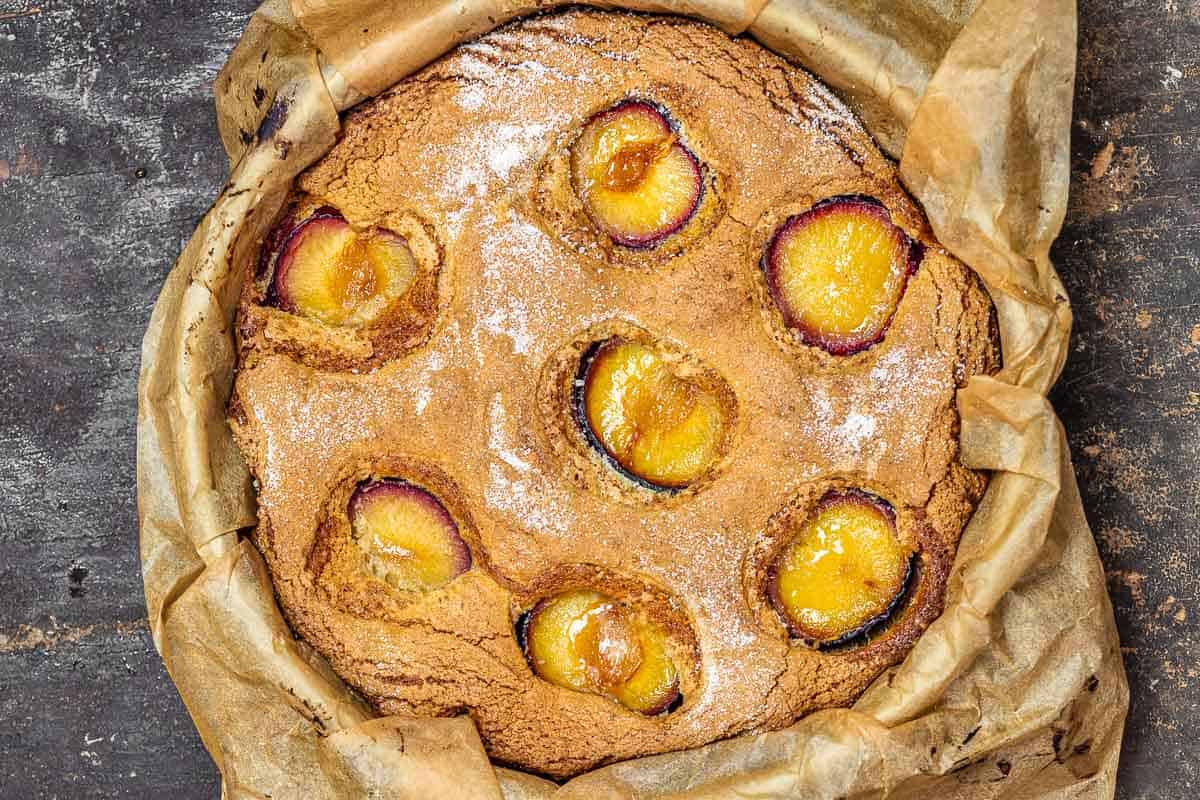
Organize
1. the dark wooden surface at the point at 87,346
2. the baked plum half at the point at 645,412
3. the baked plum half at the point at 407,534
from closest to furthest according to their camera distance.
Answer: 1. the baked plum half at the point at 645,412
2. the baked plum half at the point at 407,534
3. the dark wooden surface at the point at 87,346

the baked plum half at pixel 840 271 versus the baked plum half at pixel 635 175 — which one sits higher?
the baked plum half at pixel 635 175

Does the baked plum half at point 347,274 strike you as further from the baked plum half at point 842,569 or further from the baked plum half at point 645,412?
the baked plum half at point 842,569

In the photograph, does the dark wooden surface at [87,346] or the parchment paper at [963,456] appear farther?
the dark wooden surface at [87,346]

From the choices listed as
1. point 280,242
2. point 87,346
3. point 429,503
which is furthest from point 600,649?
point 87,346

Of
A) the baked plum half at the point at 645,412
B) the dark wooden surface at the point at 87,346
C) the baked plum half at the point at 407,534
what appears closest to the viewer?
the baked plum half at the point at 645,412

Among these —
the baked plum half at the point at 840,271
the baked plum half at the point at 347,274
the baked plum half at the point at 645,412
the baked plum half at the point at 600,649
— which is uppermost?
the baked plum half at the point at 347,274

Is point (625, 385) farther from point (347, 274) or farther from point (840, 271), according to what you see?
point (347, 274)

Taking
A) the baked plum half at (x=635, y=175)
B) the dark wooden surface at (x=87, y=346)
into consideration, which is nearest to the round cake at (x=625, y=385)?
the baked plum half at (x=635, y=175)

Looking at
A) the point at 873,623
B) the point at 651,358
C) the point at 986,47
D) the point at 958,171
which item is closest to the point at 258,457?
the point at 651,358

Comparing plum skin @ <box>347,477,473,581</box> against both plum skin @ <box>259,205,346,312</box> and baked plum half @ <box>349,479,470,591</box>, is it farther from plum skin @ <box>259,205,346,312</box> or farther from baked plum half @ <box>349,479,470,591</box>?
plum skin @ <box>259,205,346,312</box>
